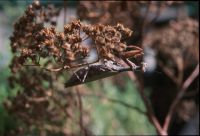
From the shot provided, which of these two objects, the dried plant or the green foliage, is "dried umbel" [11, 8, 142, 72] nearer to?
the dried plant

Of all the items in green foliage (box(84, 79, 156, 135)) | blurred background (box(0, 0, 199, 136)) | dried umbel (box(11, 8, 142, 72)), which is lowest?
green foliage (box(84, 79, 156, 135))

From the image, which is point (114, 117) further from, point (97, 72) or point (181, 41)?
point (97, 72)

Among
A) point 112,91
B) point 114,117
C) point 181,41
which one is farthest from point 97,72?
point 112,91

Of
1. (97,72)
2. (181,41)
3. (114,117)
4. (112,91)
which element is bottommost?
(114,117)

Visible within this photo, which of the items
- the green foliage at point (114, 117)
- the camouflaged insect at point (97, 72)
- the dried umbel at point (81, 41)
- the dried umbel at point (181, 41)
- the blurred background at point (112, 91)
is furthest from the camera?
the green foliage at point (114, 117)

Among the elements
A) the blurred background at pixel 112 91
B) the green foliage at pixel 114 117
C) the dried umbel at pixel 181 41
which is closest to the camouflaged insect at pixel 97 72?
the blurred background at pixel 112 91

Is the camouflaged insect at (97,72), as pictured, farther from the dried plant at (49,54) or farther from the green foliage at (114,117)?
the green foliage at (114,117)

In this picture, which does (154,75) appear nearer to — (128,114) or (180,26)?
(128,114)

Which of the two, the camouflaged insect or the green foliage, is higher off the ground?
the camouflaged insect

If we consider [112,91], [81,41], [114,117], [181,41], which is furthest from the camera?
[112,91]

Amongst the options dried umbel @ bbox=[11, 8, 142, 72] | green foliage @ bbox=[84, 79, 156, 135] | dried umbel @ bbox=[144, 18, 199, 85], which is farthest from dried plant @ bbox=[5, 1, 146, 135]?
dried umbel @ bbox=[144, 18, 199, 85]
